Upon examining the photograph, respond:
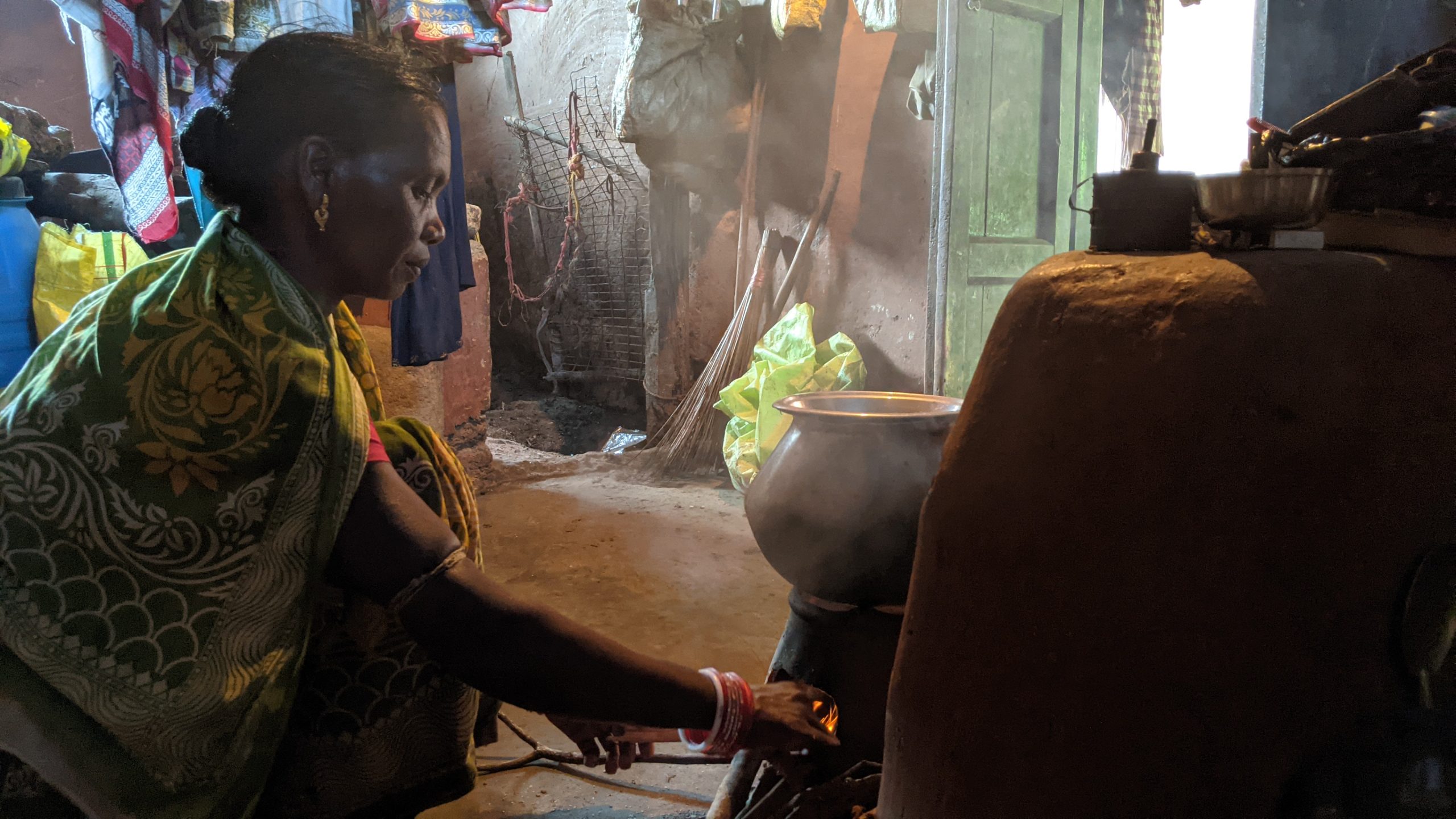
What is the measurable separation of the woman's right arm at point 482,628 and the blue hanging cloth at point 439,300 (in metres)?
2.60

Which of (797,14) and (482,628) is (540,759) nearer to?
(482,628)

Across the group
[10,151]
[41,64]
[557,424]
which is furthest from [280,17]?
[557,424]

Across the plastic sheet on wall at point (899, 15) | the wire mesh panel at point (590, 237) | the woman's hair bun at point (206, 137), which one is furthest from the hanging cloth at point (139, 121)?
the wire mesh panel at point (590, 237)

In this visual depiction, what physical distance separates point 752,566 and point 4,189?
10.9 ft

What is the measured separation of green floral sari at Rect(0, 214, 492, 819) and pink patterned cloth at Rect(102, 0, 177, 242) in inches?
86.5

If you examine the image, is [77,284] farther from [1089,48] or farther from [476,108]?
[476,108]

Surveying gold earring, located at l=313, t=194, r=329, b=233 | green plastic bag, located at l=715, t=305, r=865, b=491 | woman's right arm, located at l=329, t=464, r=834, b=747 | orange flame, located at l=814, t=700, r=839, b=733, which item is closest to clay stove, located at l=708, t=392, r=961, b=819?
orange flame, located at l=814, t=700, r=839, b=733

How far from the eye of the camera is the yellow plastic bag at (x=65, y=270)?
3311mm

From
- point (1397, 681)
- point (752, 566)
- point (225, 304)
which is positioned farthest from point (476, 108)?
point (1397, 681)

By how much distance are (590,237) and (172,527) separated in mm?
6817

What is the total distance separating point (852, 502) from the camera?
1682mm

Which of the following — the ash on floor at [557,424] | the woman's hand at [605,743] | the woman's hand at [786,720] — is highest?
the woman's hand at [786,720]

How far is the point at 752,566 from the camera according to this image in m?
4.02

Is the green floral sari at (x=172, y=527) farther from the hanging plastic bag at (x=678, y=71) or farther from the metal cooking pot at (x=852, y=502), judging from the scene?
the hanging plastic bag at (x=678, y=71)
